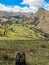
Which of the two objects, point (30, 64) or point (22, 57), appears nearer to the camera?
point (22, 57)

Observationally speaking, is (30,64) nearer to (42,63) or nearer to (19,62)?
(42,63)

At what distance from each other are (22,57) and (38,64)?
17.0 feet

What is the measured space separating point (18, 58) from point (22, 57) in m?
0.66

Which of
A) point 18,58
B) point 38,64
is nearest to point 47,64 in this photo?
point 38,64

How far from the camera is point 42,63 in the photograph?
95.9ft

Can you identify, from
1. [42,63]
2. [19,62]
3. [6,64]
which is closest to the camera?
[19,62]

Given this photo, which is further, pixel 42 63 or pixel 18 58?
pixel 42 63

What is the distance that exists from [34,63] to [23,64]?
18.0ft

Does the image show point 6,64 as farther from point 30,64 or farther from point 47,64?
point 47,64

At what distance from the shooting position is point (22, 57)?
23891mm

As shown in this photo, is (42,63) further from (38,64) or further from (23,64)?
(23,64)

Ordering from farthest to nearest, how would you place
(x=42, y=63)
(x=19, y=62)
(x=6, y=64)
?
(x=42, y=63), (x=6, y=64), (x=19, y=62)

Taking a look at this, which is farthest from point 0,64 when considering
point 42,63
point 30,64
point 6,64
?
point 42,63

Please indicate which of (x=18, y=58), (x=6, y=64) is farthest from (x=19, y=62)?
(x=6, y=64)
